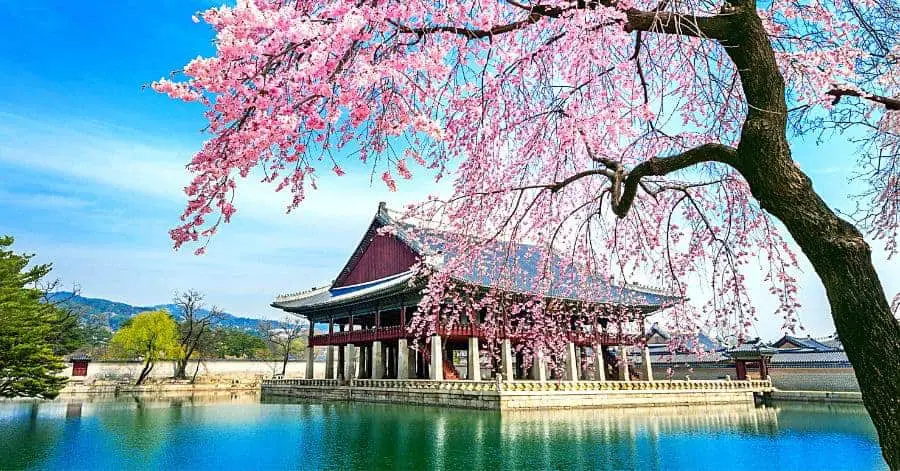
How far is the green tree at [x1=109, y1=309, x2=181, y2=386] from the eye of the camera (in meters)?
38.6

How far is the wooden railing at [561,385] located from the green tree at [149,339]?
14812mm

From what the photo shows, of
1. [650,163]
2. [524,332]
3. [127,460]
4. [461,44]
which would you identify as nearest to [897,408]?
[650,163]

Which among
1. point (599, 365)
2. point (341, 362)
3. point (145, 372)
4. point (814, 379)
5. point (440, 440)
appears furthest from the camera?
point (145, 372)

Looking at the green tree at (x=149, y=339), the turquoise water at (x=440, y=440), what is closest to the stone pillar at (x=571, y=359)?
the turquoise water at (x=440, y=440)

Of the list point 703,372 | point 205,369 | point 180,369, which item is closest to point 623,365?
point 703,372

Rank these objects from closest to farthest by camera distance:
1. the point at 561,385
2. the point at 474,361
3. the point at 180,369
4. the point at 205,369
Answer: the point at 561,385
the point at 474,361
the point at 180,369
the point at 205,369

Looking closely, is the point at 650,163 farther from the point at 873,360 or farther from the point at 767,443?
the point at 767,443

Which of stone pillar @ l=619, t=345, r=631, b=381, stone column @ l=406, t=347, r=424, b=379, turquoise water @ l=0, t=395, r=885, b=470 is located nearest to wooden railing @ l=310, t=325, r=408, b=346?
stone column @ l=406, t=347, r=424, b=379

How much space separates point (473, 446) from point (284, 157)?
1069cm

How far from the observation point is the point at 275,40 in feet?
10.1

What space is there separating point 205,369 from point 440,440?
37.5m

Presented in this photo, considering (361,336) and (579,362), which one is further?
(361,336)

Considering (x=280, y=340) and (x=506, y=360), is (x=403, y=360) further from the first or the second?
A: (x=280, y=340)

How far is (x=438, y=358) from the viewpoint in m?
24.5
